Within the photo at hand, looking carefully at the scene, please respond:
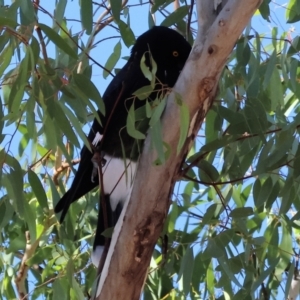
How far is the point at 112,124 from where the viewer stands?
1.84 m

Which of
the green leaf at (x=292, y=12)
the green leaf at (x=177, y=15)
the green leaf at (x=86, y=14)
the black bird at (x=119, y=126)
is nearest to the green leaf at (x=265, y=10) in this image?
the green leaf at (x=292, y=12)

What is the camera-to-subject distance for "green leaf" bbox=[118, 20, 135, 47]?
165cm

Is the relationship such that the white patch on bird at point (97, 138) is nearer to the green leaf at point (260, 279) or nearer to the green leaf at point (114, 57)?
the green leaf at point (114, 57)

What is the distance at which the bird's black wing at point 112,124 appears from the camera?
178cm

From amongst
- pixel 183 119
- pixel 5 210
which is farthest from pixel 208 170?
pixel 5 210

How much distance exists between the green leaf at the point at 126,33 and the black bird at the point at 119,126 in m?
0.08

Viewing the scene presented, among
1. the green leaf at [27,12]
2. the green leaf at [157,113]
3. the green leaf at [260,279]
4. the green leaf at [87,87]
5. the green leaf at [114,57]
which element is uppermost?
the green leaf at [114,57]

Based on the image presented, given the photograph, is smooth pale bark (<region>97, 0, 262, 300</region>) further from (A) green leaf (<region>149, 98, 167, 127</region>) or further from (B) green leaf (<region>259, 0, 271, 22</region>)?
(B) green leaf (<region>259, 0, 271, 22</region>)

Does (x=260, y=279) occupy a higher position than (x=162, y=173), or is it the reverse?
(x=162, y=173)

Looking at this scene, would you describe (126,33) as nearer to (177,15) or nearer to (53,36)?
(177,15)

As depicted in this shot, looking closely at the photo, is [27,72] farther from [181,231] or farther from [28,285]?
[28,285]

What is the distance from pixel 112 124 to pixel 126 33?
27cm

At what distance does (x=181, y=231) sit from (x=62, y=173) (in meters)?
0.46

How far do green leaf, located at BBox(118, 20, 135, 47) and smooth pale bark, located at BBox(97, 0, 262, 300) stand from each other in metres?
0.34
